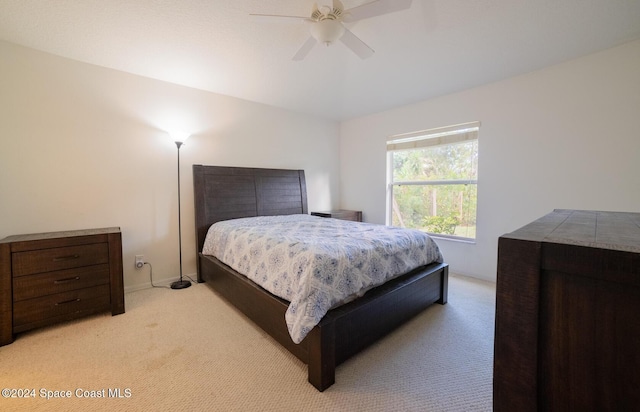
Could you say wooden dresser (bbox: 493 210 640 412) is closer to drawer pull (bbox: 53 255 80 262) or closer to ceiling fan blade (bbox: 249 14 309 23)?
ceiling fan blade (bbox: 249 14 309 23)

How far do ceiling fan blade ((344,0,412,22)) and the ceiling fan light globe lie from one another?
71 mm

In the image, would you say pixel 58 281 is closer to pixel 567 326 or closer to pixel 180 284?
pixel 180 284

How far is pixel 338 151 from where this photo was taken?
4938 mm

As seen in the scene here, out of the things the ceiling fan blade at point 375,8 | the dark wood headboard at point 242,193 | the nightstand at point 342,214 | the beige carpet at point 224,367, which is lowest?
the beige carpet at point 224,367

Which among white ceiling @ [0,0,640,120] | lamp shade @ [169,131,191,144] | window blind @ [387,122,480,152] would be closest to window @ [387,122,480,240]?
window blind @ [387,122,480,152]

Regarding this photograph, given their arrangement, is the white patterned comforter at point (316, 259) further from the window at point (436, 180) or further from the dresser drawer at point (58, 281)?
the window at point (436, 180)

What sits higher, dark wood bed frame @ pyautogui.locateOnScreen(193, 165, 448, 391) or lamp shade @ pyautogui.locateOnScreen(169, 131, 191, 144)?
lamp shade @ pyautogui.locateOnScreen(169, 131, 191, 144)

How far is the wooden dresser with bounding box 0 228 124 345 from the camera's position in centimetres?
196

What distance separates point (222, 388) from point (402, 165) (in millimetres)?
3626

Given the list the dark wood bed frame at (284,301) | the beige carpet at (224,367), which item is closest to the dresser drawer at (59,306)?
the beige carpet at (224,367)

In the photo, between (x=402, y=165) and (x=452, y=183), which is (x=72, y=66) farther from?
(x=452, y=183)

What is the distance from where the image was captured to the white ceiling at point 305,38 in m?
1.83

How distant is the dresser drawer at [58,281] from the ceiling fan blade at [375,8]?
2.84m

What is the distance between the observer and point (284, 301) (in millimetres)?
1800
